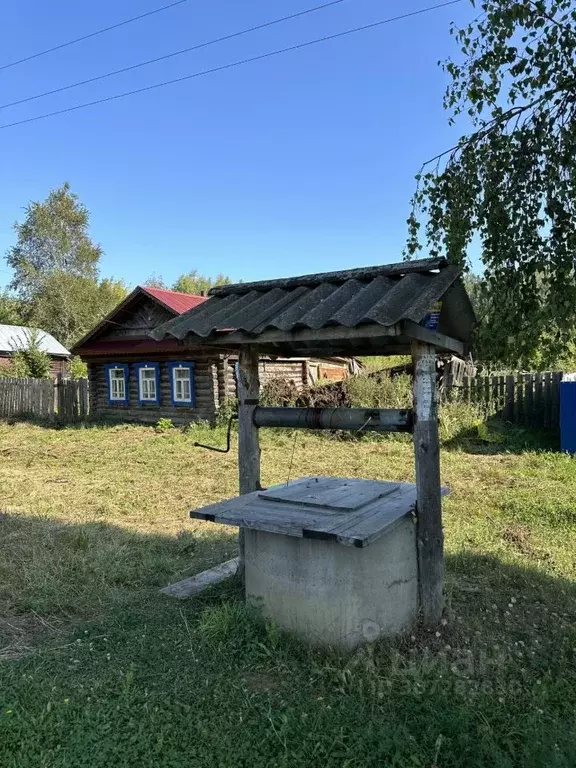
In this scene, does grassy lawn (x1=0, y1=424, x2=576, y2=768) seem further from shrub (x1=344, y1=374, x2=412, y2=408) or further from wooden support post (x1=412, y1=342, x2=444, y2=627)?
shrub (x1=344, y1=374, x2=412, y2=408)

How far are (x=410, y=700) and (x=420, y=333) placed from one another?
2038mm

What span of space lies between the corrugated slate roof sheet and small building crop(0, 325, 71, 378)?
2920 centimetres

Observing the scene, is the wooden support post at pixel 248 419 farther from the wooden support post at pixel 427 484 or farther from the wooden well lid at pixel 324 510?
the wooden support post at pixel 427 484

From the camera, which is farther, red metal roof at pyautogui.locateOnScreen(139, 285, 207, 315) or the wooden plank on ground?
red metal roof at pyautogui.locateOnScreen(139, 285, 207, 315)

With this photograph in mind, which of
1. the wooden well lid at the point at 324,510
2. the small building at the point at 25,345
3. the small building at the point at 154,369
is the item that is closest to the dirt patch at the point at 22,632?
the wooden well lid at the point at 324,510

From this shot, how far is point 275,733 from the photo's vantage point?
2.55 meters

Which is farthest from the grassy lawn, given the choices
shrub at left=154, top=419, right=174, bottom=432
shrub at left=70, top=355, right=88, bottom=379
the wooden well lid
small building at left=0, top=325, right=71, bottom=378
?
small building at left=0, top=325, right=71, bottom=378

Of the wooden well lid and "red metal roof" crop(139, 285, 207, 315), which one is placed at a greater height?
"red metal roof" crop(139, 285, 207, 315)

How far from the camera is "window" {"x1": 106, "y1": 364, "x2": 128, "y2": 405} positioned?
17.9m

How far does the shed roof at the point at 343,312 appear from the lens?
10.7 ft

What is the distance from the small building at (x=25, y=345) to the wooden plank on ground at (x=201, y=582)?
94.3 ft

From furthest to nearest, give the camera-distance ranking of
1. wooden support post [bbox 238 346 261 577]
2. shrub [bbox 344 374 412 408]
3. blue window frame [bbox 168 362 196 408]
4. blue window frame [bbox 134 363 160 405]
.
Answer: blue window frame [bbox 134 363 160 405] < blue window frame [bbox 168 362 196 408] < shrub [bbox 344 374 412 408] < wooden support post [bbox 238 346 261 577]

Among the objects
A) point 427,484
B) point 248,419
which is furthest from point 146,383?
point 427,484

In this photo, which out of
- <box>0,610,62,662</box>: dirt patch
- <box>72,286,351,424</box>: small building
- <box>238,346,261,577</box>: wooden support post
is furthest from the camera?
<box>72,286,351,424</box>: small building
